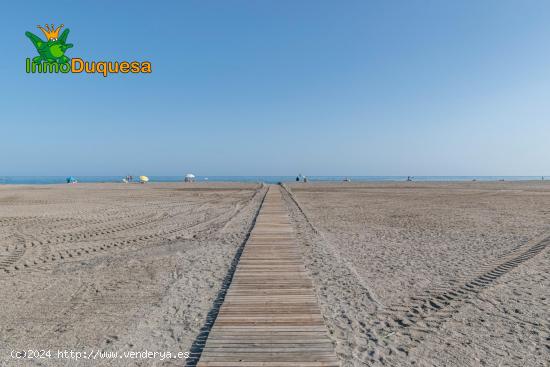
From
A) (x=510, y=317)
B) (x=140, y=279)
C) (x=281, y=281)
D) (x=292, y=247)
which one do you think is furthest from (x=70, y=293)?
(x=510, y=317)

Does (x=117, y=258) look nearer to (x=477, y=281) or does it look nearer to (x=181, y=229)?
(x=181, y=229)

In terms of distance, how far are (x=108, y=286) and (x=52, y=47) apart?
17.0 meters

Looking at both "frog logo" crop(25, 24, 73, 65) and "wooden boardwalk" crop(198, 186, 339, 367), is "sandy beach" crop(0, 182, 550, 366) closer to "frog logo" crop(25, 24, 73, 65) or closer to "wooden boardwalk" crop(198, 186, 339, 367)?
"wooden boardwalk" crop(198, 186, 339, 367)

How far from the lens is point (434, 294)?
5.68 m

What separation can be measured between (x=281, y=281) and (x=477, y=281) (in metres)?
4.40

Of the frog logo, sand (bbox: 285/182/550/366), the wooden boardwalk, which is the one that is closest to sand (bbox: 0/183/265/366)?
the wooden boardwalk

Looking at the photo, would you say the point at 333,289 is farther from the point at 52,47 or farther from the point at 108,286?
the point at 52,47

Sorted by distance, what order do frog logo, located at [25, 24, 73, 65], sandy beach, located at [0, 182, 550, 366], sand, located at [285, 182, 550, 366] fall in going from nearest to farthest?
sand, located at [285, 182, 550, 366] → sandy beach, located at [0, 182, 550, 366] → frog logo, located at [25, 24, 73, 65]

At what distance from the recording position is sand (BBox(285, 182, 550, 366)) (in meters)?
3.93

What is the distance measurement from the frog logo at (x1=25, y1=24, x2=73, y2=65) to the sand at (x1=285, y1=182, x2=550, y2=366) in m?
17.5

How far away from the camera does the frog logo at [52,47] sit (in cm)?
1616

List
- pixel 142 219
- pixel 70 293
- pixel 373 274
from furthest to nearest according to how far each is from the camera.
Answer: pixel 142 219, pixel 373 274, pixel 70 293

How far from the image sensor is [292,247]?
8.72 meters

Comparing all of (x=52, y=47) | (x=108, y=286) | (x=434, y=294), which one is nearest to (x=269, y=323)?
(x=434, y=294)
